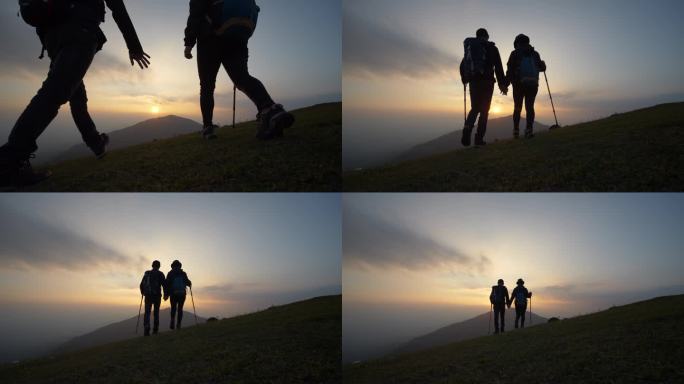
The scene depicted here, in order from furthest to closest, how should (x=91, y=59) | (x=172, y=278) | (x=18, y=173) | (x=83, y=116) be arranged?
(x=172, y=278) → (x=83, y=116) → (x=91, y=59) → (x=18, y=173)

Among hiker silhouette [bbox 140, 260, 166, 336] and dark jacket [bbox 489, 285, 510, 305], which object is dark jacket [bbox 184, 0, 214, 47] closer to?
hiker silhouette [bbox 140, 260, 166, 336]

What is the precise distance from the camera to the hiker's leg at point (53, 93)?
6.70 meters

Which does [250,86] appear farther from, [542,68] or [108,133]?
[542,68]

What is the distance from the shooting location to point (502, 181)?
9688 millimetres

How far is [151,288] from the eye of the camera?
1150 cm

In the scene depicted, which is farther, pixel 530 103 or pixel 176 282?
pixel 176 282

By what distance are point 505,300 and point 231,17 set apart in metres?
11.2

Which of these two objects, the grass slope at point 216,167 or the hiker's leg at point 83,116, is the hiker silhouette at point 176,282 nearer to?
the grass slope at point 216,167

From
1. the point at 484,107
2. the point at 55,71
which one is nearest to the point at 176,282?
the point at 55,71

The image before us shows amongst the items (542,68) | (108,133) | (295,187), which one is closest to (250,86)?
(295,187)

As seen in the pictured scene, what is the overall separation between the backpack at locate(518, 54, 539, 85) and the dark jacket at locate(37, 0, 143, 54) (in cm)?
806

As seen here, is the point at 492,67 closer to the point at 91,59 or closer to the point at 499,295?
the point at 499,295

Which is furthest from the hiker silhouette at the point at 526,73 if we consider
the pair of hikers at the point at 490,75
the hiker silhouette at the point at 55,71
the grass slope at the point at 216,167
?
the hiker silhouette at the point at 55,71

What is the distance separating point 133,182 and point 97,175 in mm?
574
